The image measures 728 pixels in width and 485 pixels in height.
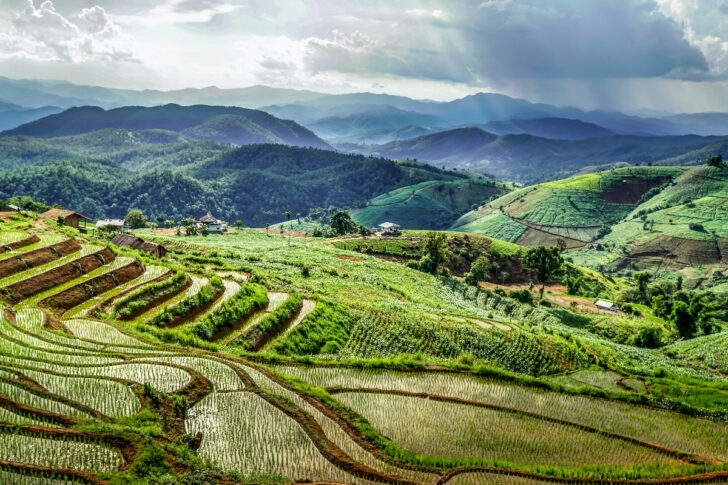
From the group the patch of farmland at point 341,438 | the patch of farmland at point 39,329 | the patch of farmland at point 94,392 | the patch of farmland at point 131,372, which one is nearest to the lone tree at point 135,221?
the patch of farmland at point 39,329

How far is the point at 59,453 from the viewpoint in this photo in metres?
14.6

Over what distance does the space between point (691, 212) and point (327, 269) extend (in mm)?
173767

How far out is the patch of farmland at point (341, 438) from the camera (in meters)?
16.8

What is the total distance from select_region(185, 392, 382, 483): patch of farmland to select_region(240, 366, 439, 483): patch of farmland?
1.12 meters

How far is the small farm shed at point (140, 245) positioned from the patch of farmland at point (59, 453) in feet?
147

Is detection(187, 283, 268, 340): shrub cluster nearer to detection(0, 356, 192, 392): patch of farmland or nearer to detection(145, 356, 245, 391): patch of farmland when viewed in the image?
detection(145, 356, 245, 391): patch of farmland

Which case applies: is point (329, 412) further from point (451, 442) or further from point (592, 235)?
point (592, 235)

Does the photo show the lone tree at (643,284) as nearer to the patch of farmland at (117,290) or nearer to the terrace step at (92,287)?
the patch of farmland at (117,290)

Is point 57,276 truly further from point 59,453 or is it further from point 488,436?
point 488,436

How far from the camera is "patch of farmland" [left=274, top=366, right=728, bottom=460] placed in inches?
870

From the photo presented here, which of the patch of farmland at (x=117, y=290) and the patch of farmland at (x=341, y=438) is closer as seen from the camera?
the patch of farmland at (x=341, y=438)

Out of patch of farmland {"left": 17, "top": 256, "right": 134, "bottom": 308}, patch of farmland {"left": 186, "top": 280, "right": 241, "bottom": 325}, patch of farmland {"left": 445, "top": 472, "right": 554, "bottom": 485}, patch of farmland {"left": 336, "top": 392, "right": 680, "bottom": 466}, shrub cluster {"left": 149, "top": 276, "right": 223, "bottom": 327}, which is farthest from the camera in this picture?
patch of farmland {"left": 186, "top": 280, "right": 241, "bottom": 325}

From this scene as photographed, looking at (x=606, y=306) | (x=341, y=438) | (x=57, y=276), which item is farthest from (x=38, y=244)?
(x=606, y=306)

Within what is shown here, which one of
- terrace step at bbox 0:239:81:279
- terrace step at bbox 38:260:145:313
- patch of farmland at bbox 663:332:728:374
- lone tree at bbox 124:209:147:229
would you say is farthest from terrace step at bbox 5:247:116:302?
lone tree at bbox 124:209:147:229
